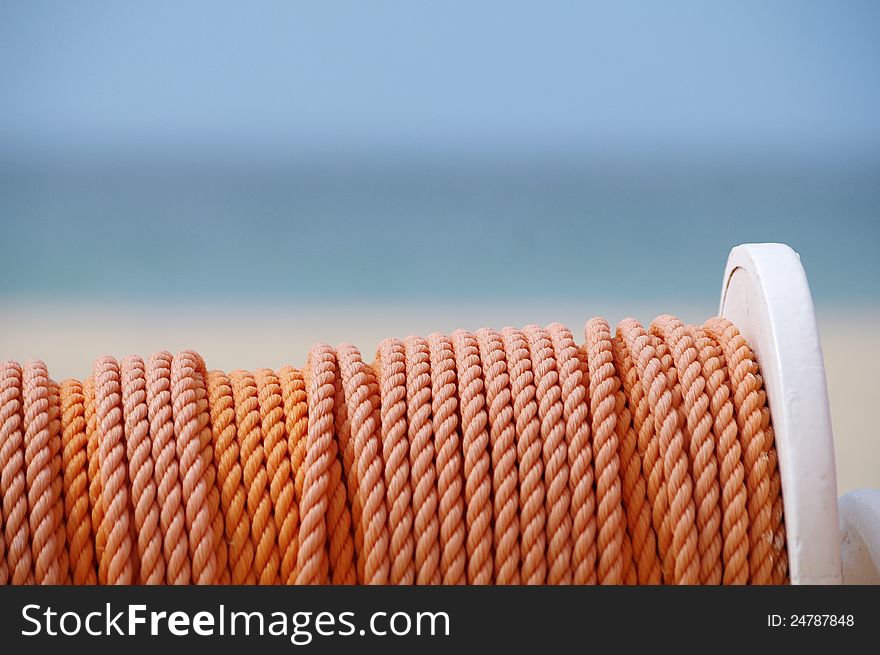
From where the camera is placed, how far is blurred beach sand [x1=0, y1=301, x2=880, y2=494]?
276 cm

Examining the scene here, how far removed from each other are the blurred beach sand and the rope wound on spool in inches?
70.8

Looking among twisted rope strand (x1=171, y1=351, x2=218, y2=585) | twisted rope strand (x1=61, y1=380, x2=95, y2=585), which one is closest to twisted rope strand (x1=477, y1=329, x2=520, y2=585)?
twisted rope strand (x1=171, y1=351, x2=218, y2=585)

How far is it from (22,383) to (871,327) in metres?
2.43

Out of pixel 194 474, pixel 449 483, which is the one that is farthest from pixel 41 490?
pixel 449 483

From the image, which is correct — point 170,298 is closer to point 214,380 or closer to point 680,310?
point 680,310

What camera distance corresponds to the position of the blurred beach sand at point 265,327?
2.76 metres

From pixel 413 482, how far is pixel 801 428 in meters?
0.33

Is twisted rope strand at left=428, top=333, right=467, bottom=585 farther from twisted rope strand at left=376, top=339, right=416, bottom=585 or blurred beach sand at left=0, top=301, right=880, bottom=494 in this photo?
blurred beach sand at left=0, top=301, right=880, bottom=494

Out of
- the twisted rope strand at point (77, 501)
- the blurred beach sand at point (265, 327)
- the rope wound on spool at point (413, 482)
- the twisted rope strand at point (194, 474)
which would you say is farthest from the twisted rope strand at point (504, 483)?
the blurred beach sand at point (265, 327)

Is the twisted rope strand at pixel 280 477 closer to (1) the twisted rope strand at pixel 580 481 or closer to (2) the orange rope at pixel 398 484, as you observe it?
(2) the orange rope at pixel 398 484

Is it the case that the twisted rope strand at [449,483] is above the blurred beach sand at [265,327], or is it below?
below

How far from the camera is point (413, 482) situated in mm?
888

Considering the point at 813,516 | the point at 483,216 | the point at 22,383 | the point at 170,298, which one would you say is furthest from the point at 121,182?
the point at 813,516

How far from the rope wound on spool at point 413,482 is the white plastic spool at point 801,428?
0.09 feet
